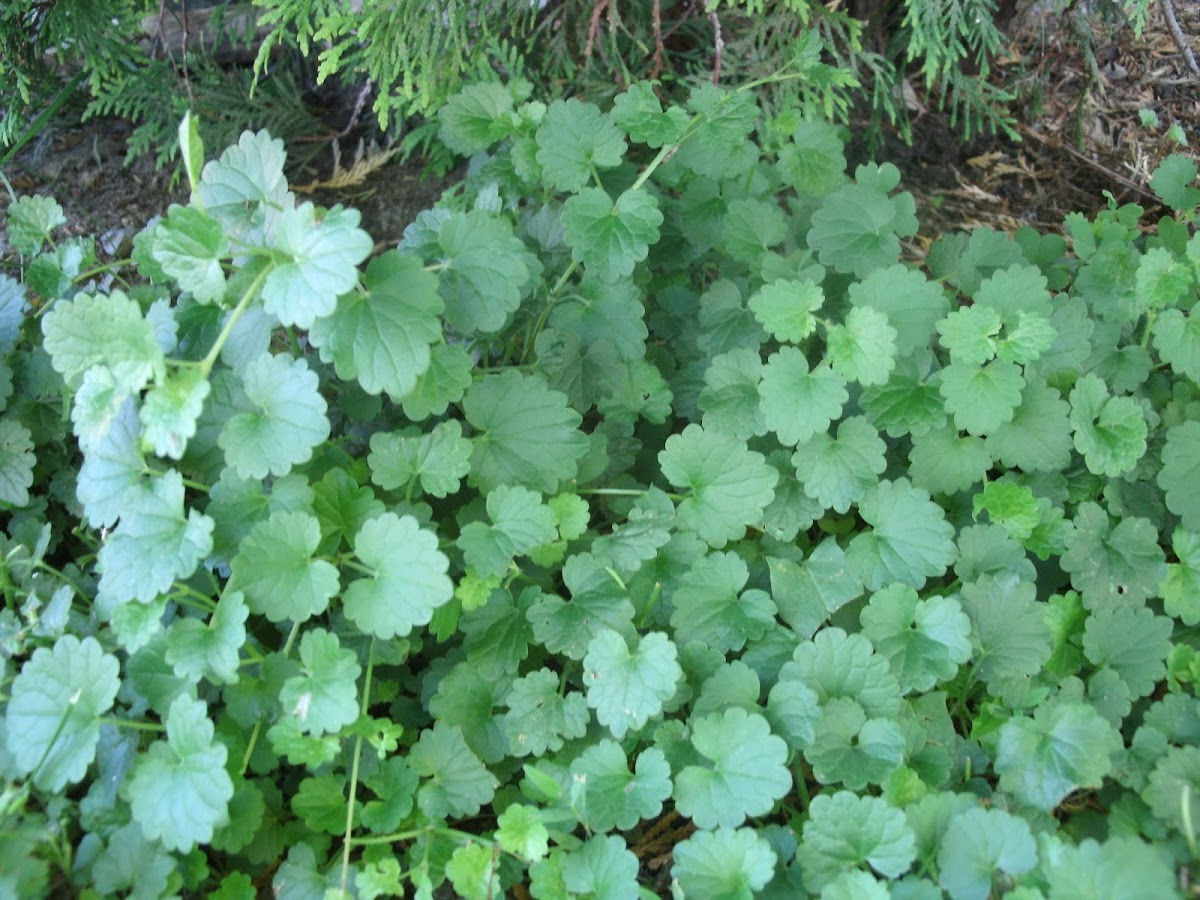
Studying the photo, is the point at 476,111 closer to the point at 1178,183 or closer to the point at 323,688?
the point at 323,688

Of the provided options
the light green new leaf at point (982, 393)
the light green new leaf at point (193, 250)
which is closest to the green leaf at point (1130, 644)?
the light green new leaf at point (982, 393)

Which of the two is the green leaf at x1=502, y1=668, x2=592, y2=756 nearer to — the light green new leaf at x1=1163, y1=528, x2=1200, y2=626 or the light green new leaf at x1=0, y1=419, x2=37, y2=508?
the light green new leaf at x1=0, y1=419, x2=37, y2=508

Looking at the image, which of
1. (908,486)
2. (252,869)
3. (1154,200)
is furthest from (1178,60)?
(252,869)

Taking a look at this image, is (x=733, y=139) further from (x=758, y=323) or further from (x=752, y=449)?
(x=752, y=449)

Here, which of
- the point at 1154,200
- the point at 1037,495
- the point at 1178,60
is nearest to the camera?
the point at 1037,495

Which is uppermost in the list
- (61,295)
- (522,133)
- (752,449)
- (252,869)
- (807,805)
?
(522,133)

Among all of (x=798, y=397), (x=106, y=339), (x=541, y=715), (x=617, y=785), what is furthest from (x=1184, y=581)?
(x=106, y=339)
